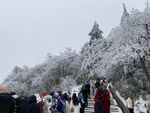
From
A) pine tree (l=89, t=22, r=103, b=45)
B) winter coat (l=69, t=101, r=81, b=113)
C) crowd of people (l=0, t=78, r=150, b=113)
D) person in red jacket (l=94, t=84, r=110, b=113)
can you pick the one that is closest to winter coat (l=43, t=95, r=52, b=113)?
crowd of people (l=0, t=78, r=150, b=113)

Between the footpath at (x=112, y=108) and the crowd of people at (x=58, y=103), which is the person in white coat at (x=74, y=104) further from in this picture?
the footpath at (x=112, y=108)

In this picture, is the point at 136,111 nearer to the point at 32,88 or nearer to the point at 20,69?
the point at 32,88

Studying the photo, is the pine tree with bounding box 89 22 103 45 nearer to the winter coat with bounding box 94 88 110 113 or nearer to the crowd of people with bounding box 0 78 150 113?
the crowd of people with bounding box 0 78 150 113

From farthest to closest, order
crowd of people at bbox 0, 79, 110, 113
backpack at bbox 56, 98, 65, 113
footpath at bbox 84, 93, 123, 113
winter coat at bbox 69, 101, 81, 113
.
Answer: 1. footpath at bbox 84, 93, 123, 113
2. winter coat at bbox 69, 101, 81, 113
3. backpack at bbox 56, 98, 65, 113
4. crowd of people at bbox 0, 79, 110, 113

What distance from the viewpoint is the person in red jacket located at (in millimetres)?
18312

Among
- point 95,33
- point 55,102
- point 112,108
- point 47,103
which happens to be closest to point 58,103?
point 55,102

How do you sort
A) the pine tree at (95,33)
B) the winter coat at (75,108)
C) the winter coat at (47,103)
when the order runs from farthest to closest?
the pine tree at (95,33), the winter coat at (75,108), the winter coat at (47,103)

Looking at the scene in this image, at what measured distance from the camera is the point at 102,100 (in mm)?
18359

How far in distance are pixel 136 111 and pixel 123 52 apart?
21948 millimetres

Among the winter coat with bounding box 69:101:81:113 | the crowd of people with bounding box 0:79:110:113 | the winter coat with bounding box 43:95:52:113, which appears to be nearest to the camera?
the crowd of people with bounding box 0:79:110:113

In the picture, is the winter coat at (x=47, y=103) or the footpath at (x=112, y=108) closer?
the winter coat at (x=47, y=103)

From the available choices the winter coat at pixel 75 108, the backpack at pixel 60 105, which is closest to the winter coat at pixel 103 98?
the backpack at pixel 60 105

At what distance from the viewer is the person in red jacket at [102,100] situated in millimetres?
18312

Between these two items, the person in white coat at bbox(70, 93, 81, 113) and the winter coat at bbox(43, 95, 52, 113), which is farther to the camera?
the person in white coat at bbox(70, 93, 81, 113)
